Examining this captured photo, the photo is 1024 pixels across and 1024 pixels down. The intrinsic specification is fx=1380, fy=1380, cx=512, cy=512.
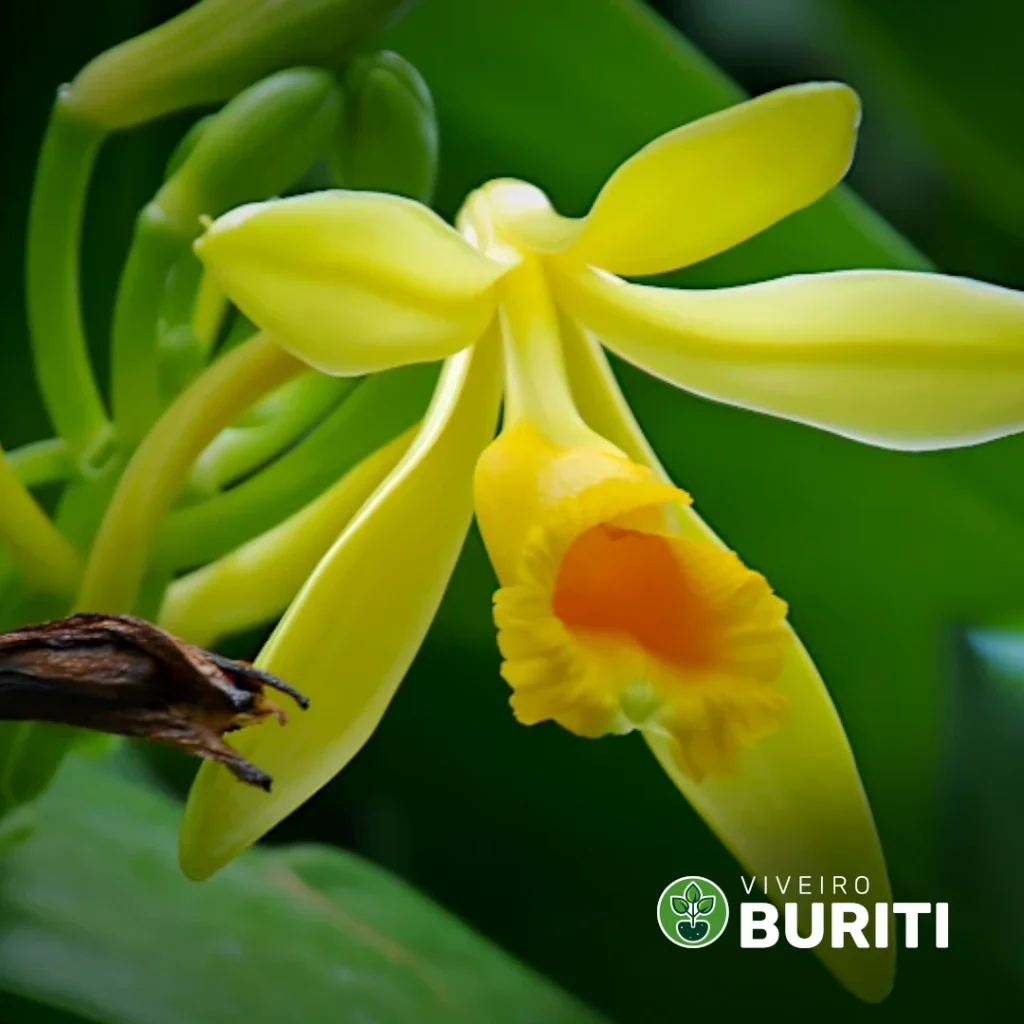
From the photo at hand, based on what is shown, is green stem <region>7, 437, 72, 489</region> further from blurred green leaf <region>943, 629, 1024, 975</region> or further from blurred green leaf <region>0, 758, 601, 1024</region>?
blurred green leaf <region>943, 629, 1024, 975</region>

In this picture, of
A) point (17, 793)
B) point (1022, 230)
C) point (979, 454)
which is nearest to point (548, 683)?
point (17, 793)

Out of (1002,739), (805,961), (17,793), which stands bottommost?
(805,961)

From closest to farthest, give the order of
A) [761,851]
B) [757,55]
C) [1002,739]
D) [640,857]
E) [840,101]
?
[840,101] < [761,851] < [1002,739] < [640,857] < [757,55]

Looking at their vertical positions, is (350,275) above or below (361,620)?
above

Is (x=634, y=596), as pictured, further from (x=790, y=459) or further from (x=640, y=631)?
(x=790, y=459)

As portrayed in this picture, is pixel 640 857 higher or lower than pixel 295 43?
lower

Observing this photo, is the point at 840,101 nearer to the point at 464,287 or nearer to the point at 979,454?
the point at 464,287

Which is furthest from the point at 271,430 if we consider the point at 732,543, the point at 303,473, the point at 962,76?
the point at 962,76
